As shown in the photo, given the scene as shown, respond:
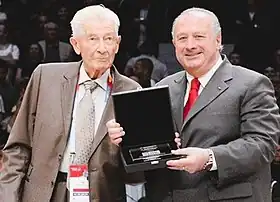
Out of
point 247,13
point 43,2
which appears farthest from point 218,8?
point 43,2

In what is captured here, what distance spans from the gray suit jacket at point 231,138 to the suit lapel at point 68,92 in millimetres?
394

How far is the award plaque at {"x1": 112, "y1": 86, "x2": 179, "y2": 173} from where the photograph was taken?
2.38 m

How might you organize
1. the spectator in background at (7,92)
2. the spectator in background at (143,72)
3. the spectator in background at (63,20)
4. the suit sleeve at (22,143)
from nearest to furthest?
1. the suit sleeve at (22,143)
2. the spectator in background at (143,72)
3. the spectator in background at (7,92)
4. the spectator in background at (63,20)

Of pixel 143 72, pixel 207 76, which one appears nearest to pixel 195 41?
pixel 207 76

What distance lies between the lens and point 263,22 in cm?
611

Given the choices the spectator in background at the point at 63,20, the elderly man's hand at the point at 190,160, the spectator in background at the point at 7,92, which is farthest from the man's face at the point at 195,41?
the spectator in background at the point at 63,20

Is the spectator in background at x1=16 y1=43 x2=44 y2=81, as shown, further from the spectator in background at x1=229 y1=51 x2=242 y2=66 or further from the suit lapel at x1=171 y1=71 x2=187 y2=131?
the suit lapel at x1=171 y1=71 x2=187 y2=131

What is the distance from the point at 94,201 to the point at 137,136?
12.3 inches

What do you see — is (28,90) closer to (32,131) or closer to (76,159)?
(32,131)

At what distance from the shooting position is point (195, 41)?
97.8 inches

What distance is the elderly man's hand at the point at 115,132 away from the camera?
2.38 meters

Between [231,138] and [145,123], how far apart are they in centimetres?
31

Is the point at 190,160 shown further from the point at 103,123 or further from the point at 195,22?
the point at 195,22

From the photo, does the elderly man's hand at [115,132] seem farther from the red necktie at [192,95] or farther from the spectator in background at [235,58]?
the spectator in background at [235,58]
